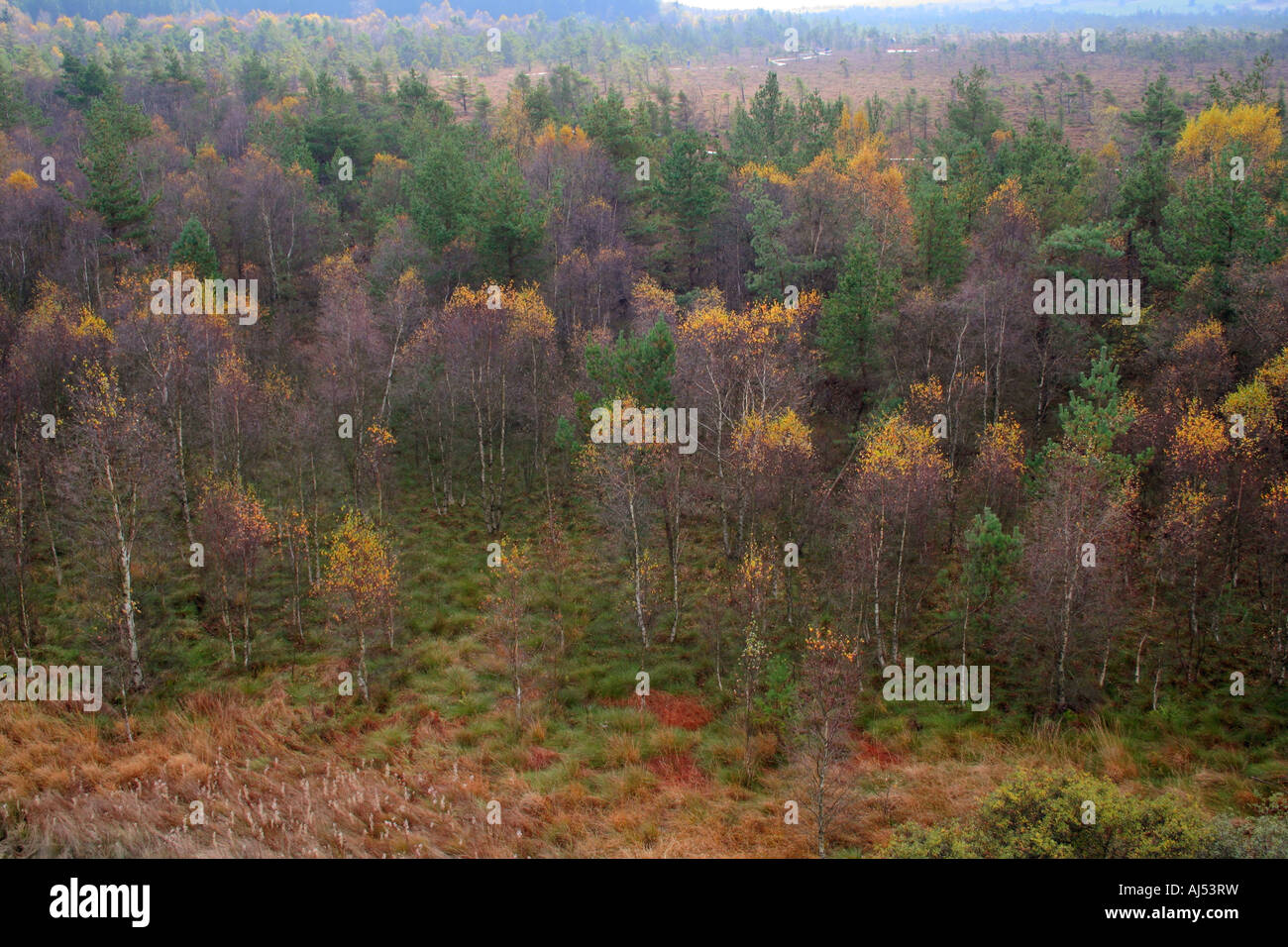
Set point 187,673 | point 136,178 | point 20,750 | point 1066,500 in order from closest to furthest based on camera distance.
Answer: point 20,750, point 1066,500, point 187,673, point 136,178

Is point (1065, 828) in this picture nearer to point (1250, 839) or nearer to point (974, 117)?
point (1250, 839)

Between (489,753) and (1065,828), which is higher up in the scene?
(1065,828)

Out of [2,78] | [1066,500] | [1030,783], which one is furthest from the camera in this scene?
[2,78]

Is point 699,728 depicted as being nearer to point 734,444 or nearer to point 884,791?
point 884,791

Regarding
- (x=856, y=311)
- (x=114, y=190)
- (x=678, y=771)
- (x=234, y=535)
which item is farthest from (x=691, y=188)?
(x=678, y=771)

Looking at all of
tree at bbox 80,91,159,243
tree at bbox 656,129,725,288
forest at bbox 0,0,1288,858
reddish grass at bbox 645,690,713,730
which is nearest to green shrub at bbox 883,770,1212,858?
forest at bbox 0,0,1288,858

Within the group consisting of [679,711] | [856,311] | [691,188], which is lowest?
[679,711]

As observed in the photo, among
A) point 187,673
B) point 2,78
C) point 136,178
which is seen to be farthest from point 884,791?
point 2,78

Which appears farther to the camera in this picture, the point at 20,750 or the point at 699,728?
the point at 699,728

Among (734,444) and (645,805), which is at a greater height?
(734,444)
